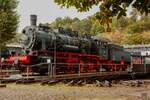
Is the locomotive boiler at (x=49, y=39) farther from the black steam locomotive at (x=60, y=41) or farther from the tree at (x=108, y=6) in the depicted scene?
the tree at (x=108, y=6)

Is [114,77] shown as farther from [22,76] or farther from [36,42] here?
[22,76]

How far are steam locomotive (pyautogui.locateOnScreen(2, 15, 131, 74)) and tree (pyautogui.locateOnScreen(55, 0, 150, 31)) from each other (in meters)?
15.8

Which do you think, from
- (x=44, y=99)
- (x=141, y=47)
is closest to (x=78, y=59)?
(x=44, y=99)

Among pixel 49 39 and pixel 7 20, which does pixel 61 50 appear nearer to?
pixel 49 39

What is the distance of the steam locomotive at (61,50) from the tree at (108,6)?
15.8 meters

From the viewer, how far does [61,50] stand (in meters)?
31.7

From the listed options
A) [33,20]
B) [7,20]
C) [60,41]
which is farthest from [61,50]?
[7,20]

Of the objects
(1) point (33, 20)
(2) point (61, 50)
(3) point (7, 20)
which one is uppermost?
(3) point (7, 20)

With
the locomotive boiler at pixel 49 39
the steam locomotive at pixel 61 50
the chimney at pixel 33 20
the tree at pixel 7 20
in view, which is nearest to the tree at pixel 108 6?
the steam locomotive at pixel 61 50

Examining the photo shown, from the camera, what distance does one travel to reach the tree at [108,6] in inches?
405

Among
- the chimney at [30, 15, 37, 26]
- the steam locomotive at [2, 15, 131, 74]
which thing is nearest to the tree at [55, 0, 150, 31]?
the steam locomotive at [2, 15, 131, 74]

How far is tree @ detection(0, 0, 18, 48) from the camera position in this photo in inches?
1869

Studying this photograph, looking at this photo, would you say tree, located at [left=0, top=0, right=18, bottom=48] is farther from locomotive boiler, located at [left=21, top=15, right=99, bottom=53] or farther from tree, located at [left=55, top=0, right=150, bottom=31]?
tree, located at [left=55, top=0, right=150, bottom=31]

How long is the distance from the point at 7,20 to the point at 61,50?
62.5 ft
